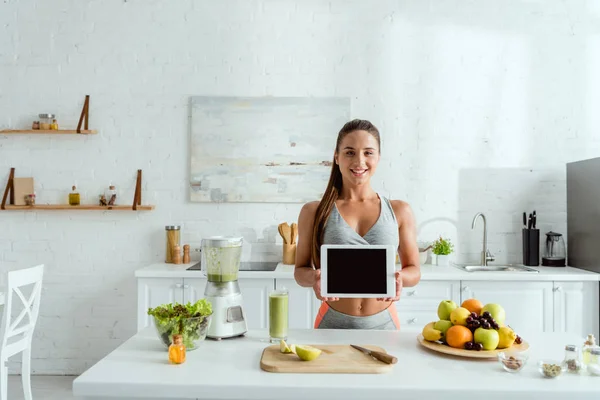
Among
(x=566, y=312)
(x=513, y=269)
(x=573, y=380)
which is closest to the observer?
(x=573, y=380)

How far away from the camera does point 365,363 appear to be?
1.54 metres

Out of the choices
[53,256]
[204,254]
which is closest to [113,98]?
[53,256]

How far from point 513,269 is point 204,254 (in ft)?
8.46

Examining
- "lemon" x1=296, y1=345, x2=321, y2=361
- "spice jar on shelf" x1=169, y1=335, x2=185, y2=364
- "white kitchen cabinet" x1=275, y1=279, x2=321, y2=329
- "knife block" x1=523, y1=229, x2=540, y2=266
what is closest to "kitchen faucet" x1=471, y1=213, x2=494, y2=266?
"knife block" x1=523, y1=229, x2=540, y2=266

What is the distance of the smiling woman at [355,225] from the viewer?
210cm

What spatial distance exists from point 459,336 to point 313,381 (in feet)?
1.69

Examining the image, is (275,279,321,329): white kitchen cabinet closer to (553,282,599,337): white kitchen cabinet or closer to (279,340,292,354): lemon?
(553,282,599,337): white kitchen cabinet

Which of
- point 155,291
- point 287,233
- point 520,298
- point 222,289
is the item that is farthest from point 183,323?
point 520,298

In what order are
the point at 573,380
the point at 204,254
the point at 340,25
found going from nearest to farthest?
the point at 573,380
the point at 204,254
the point at 340,25

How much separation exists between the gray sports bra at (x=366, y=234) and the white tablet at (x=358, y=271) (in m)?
0.35

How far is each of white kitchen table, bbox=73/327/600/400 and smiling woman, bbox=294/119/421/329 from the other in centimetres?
46

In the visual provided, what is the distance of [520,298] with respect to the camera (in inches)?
135

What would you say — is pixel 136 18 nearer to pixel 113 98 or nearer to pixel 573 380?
pixel 113 98

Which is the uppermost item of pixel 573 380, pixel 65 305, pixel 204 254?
pixel 204 254
